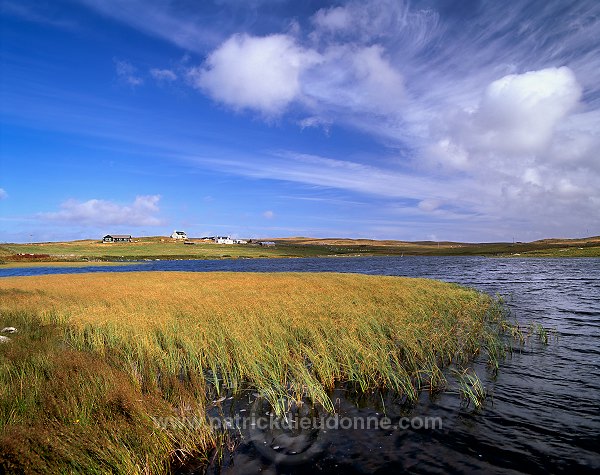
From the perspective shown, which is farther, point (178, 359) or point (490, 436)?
point (178, 359)

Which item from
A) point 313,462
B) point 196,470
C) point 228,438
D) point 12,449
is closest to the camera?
point 12,449

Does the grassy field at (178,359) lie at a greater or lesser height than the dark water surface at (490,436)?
greater

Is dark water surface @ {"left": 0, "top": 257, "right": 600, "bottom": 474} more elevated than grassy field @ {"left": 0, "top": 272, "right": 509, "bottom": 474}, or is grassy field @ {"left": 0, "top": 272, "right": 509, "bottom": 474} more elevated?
grassy field @ {"left": 0, "top": 272, "right": 509, "bottom": 474}

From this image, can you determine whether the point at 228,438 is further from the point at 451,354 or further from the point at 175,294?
the point at 175,294

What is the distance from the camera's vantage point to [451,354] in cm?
1534

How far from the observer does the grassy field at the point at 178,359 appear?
7219mm

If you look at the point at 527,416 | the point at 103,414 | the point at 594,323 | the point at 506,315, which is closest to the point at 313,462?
the point at 103,414

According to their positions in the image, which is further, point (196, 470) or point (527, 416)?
point (527, 416)

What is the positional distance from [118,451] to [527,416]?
10680mm

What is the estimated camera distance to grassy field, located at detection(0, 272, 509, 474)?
284 inches

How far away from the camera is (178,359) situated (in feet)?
43.5

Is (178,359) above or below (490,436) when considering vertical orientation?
above

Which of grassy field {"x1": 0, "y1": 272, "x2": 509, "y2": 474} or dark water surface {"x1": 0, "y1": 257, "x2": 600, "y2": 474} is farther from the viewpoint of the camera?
dark water surface {"x1": 0, "y1": 257, "x2": 600, "y2": 474}

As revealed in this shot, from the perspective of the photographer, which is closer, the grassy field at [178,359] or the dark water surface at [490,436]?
the grassy field at [178,359]
